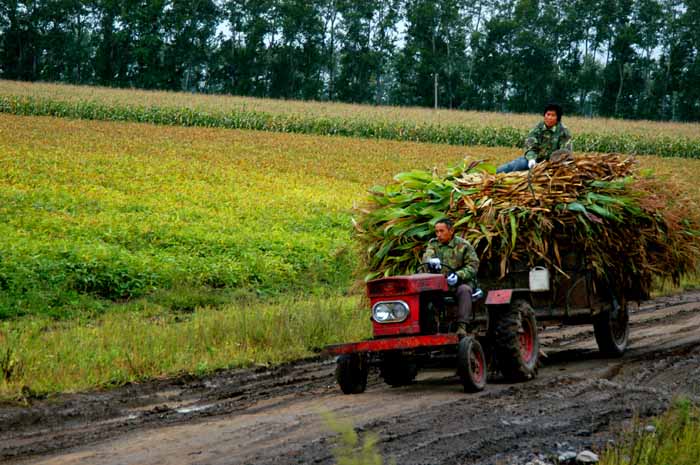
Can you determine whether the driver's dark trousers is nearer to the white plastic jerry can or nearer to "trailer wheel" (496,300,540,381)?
"trailer wheel" (496,300,540,381)

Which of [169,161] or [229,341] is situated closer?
[229,341]

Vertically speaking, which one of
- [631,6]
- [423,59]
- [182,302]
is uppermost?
[631,6]

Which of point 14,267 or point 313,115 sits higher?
point 313,115

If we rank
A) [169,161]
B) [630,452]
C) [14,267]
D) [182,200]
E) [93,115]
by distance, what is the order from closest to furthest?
[630,452] → [14,267] → [182,200] → [169,161] → [93,115]

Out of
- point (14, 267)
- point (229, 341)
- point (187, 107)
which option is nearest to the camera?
point (229, 341)

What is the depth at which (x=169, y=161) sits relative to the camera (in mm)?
33000

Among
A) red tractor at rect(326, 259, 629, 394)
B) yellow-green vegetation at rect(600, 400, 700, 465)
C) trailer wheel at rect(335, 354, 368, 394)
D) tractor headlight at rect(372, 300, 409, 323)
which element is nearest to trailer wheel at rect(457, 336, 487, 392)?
red tractor at rect(326, 259, 629, 394)

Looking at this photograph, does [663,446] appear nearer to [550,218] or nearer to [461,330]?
[461,330]

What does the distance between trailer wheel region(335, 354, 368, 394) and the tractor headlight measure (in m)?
0.46

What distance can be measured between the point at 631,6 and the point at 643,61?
25.1ft

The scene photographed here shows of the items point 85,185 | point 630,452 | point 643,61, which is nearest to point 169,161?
point 85,185

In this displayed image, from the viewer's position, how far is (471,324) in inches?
384

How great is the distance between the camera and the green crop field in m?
11.6

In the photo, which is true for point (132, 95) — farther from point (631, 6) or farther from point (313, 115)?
point (631, 6)
